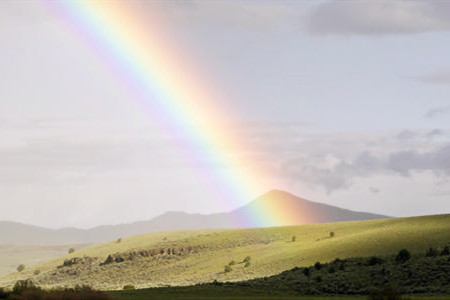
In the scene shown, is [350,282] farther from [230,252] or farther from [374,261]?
[230,252]

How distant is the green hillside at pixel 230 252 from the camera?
99812 mm

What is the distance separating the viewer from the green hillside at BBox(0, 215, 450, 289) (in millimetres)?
99812

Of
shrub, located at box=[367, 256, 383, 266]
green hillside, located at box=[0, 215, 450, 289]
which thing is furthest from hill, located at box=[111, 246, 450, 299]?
green hillside, located at box=[0, 215, 450, 289]

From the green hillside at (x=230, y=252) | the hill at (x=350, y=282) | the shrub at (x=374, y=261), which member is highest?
the green hillside at (x=230, y=252)

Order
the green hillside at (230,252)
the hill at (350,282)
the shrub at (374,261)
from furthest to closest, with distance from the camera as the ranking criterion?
the green hillside at (230,252) → the shrub at (374,261) → the hill at (350,282)

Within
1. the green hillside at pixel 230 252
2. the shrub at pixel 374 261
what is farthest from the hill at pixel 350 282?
the green hillside at pixel 230 252

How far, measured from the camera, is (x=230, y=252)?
130875mm

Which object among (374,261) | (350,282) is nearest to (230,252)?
(374,261)

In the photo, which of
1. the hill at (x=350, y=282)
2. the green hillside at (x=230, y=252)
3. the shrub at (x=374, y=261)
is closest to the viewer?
the hill at (x=350, y=282)

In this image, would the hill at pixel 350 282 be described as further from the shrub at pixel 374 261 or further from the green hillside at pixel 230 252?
the green hillside at pixel 230 252

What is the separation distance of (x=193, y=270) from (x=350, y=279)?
5541cm

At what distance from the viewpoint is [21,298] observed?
45.6 meters

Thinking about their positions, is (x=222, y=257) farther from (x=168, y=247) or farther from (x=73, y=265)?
(x=73, y=265)

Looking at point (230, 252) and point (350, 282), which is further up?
point (230, 252)
